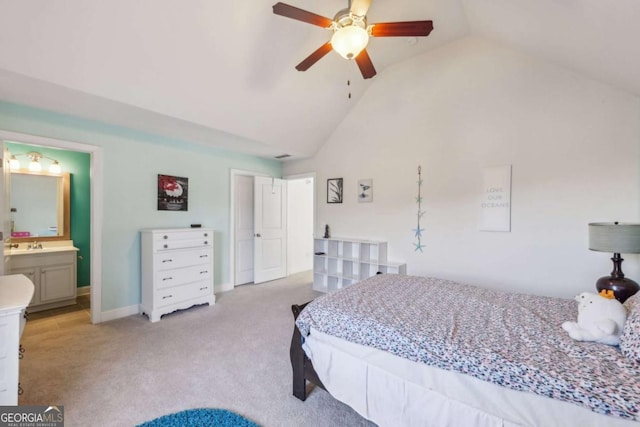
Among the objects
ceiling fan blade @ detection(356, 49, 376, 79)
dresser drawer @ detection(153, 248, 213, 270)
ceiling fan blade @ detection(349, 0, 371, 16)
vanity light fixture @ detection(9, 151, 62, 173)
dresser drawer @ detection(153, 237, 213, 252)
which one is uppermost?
ceiling fan blade @ detection(349, 0, 371, 16)

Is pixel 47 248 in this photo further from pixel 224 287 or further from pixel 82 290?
pixel 224 287

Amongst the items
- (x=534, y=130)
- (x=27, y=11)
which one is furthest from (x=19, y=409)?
(x=534, y=130)

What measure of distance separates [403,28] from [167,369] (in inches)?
128

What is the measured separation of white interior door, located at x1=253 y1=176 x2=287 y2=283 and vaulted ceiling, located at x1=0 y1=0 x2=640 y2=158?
56.0 inches

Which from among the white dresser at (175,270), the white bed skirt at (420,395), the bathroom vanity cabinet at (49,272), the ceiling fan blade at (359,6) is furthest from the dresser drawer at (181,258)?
the ceiling fan blade at (359,6)

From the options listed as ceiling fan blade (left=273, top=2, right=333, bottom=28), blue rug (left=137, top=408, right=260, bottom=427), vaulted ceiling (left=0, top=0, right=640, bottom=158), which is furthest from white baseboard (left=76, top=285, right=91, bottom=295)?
ceiling fan blade (left=273, top=2, right=333, bottom=28)

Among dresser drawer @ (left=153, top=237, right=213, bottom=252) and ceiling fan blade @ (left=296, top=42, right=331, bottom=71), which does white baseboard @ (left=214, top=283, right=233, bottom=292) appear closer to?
dresser drawer @ (left=153, top=237, right=213, bottom=252)

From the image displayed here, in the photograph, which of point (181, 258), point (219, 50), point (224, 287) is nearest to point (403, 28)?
point (219, 50)

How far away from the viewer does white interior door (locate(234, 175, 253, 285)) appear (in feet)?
15.5

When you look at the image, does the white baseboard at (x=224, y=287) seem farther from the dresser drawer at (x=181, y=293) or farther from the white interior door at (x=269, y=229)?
the dresser drawer at (x=181, y=293)

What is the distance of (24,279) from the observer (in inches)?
75.4

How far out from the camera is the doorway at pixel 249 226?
4.63m

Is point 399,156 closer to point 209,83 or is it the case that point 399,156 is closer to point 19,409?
point 209,83

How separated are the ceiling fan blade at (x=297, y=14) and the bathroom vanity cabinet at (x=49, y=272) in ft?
13.5
